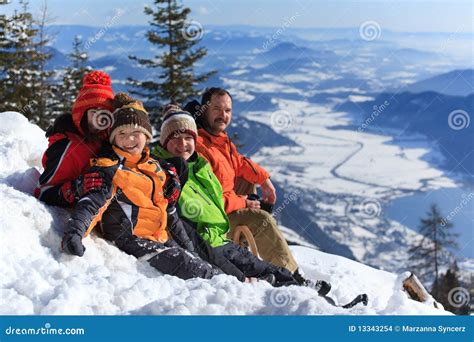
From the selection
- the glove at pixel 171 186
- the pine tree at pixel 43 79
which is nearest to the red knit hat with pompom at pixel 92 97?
the glove at pixel 171 186

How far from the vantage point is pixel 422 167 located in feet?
587

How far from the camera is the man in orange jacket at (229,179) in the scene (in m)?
5.86

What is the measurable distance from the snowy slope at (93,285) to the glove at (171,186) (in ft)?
1.84

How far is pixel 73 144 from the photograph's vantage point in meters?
4.59

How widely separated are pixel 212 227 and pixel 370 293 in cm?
242

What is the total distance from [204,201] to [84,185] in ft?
4.53

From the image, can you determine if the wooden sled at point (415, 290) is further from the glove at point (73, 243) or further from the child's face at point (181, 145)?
the glove at point (73, 243)

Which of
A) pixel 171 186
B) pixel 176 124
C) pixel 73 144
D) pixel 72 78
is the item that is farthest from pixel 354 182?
pixel 73 144

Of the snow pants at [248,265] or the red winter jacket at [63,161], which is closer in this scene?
the red winter jacket at [63,161]

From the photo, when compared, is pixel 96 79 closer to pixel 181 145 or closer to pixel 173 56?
pixel 181 145

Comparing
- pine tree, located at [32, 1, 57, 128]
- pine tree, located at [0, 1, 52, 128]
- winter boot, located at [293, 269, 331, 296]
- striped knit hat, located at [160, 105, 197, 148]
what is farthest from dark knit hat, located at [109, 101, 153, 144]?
pine tree, located at [32, 1, 57, 128]

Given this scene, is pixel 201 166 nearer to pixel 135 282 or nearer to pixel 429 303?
pixel 135 282

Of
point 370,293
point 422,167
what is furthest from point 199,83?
point 422,167

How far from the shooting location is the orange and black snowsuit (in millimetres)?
4402
